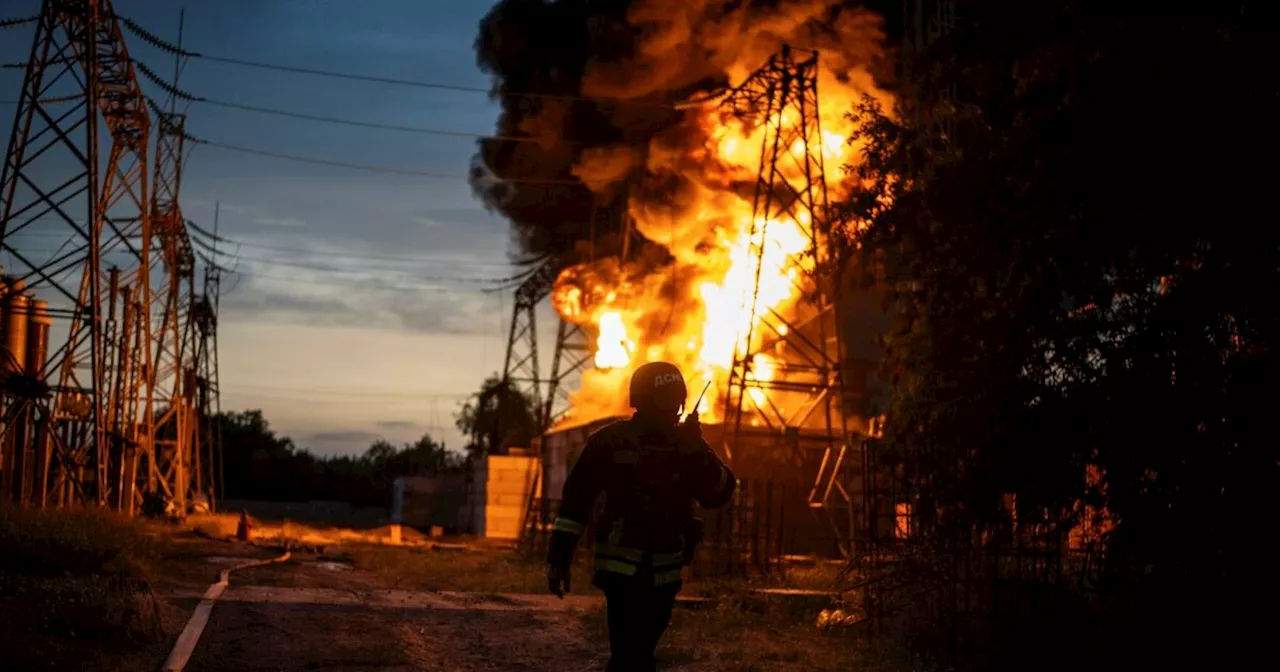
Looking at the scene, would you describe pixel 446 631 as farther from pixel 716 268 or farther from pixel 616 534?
pixel 716 268


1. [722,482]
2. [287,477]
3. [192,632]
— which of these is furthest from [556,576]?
[287,477]

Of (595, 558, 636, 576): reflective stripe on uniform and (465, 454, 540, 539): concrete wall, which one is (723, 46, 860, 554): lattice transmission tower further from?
(595, 558, 636, 576): reflective stripe on uniform

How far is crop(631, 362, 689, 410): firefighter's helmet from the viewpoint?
7055 mm

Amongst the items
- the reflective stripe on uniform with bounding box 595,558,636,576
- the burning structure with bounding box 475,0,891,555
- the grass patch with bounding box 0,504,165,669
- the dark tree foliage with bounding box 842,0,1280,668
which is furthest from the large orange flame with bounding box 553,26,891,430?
the reflective stripe on uniform with bounding box 595,558,636,576

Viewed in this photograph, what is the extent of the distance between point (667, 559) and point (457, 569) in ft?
53.0

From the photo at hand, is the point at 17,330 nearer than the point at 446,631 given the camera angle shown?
No

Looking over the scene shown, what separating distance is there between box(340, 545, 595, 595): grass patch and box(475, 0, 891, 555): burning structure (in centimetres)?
530

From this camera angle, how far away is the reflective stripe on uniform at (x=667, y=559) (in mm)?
6873

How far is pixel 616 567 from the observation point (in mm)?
6812

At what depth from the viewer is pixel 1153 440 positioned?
8938 mm

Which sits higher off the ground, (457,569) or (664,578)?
(664,578)

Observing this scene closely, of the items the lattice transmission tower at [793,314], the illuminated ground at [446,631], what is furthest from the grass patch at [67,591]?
the lattice transmission tower at [793,314]

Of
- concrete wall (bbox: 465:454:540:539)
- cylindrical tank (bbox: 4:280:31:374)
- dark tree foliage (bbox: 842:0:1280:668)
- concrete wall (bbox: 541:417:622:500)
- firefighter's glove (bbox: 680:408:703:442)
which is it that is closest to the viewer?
firefighter's glove (bbox: 680:408:703:442)

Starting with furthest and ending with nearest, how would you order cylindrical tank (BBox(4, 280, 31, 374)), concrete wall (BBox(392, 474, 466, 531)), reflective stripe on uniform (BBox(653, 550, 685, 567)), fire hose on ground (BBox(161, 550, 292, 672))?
concrete wall (BBox(392, 474, 466, 531))
cylindrical tank (BBox(4, 280, 31, 374))
fire hose on ground (BBox(161, 550, 292, 672))
reflective stripe on uniform (BBox(653, 550, 685, 567))
